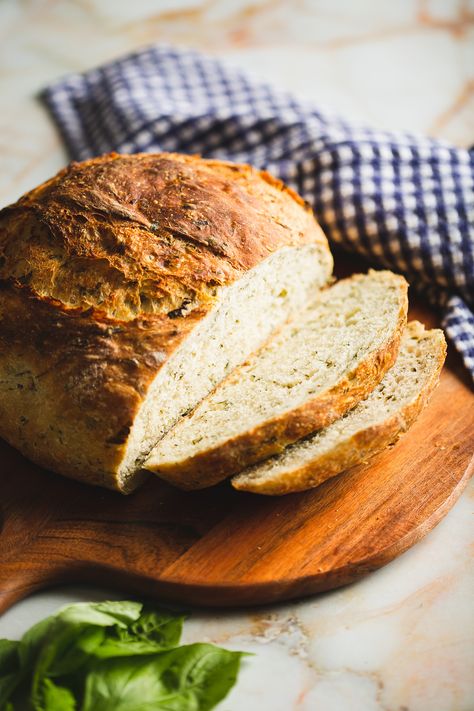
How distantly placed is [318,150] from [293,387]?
5.87 ft

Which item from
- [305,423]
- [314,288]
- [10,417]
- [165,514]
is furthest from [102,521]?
[314,288]

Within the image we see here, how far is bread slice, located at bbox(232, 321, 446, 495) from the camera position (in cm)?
318

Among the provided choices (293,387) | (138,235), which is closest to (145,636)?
(293,387)

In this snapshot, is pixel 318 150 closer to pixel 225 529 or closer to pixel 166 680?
pixel 225 529

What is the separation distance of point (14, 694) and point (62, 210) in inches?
74.8

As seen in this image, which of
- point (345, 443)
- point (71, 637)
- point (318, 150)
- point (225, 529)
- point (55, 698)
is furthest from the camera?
point (318, 150)

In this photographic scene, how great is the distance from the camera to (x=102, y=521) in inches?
132

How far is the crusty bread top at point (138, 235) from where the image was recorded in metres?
3.31

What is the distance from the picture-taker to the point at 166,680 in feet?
9.03

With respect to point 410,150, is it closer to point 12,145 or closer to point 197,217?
point 197,217

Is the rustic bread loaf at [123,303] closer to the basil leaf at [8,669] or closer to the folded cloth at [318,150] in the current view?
the basil leaf at [8,669]

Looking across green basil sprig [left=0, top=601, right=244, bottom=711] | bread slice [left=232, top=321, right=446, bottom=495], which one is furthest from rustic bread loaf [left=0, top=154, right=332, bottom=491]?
green basil sprig [left=0, top=601, right=244, bottom=711]

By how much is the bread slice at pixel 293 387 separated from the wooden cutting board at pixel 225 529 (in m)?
0.19

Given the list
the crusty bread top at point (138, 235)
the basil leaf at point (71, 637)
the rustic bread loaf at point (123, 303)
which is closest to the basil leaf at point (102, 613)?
the basil leaf at point (71, 637)
